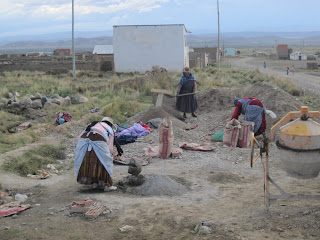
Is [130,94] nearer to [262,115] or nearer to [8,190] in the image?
[262,115]

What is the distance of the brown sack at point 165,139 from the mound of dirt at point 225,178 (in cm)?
144

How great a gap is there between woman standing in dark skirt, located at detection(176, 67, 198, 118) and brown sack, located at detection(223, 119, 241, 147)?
152 inches

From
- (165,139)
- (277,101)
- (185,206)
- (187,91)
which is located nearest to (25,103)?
(187,91)

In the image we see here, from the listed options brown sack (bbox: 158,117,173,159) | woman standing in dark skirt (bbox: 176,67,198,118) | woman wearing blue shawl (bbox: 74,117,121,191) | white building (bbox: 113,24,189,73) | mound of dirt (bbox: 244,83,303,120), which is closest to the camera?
woman wearing blue shawl (bbox: 74,117,121,191)

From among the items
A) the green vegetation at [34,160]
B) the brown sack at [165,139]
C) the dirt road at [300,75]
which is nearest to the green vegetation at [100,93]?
the green vegetation at [34,160]

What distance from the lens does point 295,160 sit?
15.9 feet

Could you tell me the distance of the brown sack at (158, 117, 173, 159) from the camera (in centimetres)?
858

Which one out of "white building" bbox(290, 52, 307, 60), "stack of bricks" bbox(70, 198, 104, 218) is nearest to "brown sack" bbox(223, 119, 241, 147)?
"stack of bricks" bbox(70, 198, 104, 218)

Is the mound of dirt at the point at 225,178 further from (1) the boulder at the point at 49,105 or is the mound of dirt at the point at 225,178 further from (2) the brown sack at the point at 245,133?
(1) the boulder at the point at 49,105

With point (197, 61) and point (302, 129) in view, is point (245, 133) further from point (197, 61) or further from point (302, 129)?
point (197, 61)

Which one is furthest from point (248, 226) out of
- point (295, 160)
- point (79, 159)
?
point (79, 159)

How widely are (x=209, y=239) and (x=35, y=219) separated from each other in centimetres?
216

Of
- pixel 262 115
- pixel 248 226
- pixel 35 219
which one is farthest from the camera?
pixel 262 115

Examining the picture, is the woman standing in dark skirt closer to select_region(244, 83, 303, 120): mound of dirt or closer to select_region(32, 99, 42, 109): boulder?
select_region(244, 83, 303, 120): mound of dirt
